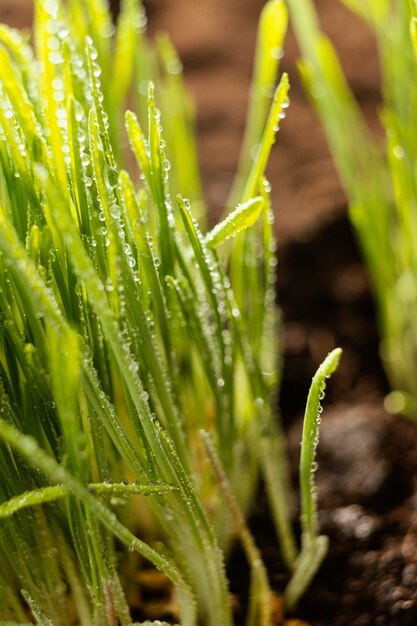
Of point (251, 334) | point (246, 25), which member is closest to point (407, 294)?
point (251, 334)

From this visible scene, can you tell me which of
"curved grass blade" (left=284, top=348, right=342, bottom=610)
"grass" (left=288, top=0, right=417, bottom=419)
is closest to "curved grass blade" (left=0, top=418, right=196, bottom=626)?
"curved grass blade" (left=284, top=348, right=342, bottom=610)

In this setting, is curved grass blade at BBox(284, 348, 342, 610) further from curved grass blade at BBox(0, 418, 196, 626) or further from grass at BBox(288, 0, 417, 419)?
grass at BBox(288, 0, 417, 419)

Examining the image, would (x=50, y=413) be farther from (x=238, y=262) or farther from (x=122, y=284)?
(x=238, y=262)

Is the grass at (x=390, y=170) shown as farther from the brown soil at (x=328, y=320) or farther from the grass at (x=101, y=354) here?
the grass at (x=101, y=354)

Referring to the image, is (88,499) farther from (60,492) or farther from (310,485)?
(310,485)

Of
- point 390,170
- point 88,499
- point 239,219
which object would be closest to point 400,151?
point 390,170
